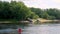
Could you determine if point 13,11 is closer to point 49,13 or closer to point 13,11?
point 13,11

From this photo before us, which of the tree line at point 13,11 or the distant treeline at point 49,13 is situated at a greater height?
the tree line at point 13,11

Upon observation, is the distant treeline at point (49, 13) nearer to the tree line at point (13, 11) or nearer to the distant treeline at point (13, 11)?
the distant treeline at point (13, 11)

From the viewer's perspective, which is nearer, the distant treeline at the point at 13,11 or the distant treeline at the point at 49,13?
the distant treeline at the point at 13,11

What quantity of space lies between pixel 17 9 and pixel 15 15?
1.74 m

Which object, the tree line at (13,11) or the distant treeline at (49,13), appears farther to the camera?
the distant treeline at (49,13)

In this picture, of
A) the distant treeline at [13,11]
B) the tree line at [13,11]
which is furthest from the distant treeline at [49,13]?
the tree line at [13,11]

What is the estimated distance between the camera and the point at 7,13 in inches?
2562

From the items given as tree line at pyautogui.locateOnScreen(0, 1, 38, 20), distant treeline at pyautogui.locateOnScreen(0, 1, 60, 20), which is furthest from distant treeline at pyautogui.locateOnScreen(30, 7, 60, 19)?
tree line at pyautogui.locateOnScreen(0, 1, 38, 20)

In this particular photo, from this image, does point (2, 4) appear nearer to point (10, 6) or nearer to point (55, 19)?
point (10, 6)

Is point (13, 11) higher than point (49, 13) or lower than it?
higher

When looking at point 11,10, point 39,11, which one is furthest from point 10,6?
point 39,11

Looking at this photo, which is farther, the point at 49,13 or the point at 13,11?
the point at 49,13

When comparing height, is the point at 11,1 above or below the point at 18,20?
above

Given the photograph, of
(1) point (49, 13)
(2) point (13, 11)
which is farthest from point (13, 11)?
(1) point (49, 13)
